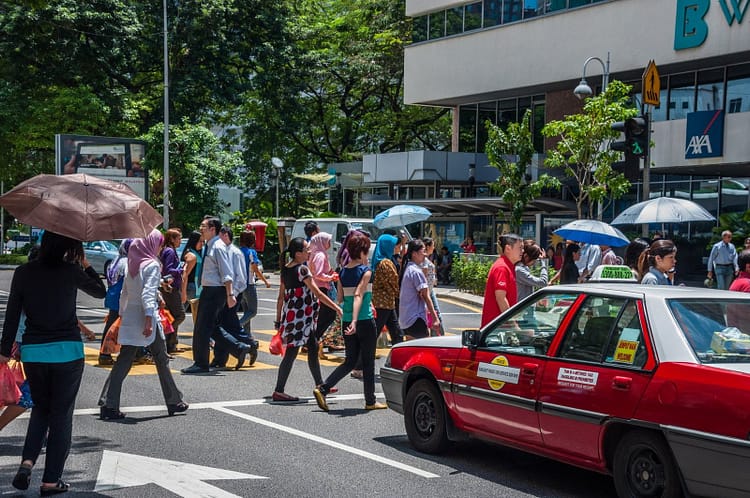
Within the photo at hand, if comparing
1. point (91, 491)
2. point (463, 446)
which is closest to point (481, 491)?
point (463, 446)

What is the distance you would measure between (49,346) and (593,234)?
10.6 m

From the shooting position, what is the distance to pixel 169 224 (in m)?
41.7

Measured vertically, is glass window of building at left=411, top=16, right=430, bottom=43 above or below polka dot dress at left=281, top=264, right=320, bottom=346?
above

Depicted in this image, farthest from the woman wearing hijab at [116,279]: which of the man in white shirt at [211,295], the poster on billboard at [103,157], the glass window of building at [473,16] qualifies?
the glass window of building at [473,16]

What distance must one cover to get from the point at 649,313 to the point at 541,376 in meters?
0.94

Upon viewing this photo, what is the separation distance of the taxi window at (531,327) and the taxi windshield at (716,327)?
874mm

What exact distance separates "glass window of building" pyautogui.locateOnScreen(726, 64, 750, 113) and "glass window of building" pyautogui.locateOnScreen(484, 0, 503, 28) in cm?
970

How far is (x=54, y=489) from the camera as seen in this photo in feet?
20.8

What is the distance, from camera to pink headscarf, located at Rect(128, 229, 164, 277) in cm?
896

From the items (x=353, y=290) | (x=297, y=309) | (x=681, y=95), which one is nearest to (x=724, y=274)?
(x=681, y=95)

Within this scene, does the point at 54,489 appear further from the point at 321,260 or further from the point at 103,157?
the point at 103,157

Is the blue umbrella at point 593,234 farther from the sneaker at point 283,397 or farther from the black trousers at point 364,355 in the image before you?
the sneaker at point 283,397

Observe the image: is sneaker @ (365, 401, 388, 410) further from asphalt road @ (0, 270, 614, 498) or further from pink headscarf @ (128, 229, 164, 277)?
pink headscarf @ (128, 229, 164, 277)

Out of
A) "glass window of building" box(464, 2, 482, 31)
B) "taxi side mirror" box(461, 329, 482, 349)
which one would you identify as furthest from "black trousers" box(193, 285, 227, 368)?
"glass window of building" box(464, 2, 482, 31)
